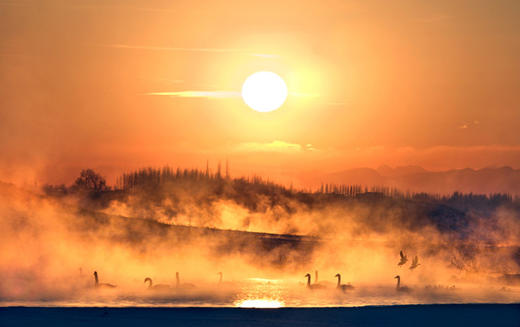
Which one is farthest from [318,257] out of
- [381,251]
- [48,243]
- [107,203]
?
[107,203]

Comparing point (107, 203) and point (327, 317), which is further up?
point (107, 203)

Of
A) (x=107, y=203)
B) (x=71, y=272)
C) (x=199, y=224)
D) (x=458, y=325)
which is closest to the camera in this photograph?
(x=458, y=325)

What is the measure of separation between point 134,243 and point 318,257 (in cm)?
1281

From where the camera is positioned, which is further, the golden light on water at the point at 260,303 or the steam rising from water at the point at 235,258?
the steam rising from water at the point at 235,258

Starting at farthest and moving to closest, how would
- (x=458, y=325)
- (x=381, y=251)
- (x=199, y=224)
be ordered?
(x=199, y=224), (x=381, y=251), (x=458, y=325)

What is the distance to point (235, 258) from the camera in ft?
175

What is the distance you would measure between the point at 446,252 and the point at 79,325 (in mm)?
42478

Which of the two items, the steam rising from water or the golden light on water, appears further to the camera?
the steam rising from water

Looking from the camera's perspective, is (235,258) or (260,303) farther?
(235,258)

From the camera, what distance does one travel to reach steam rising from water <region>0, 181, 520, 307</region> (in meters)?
29.6

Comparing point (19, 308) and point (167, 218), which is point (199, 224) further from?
point (19, 308)

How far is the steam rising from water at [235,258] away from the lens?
29.6 m

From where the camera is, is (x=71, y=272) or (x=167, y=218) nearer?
(x=71, y=272)

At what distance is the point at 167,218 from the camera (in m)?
68.1
